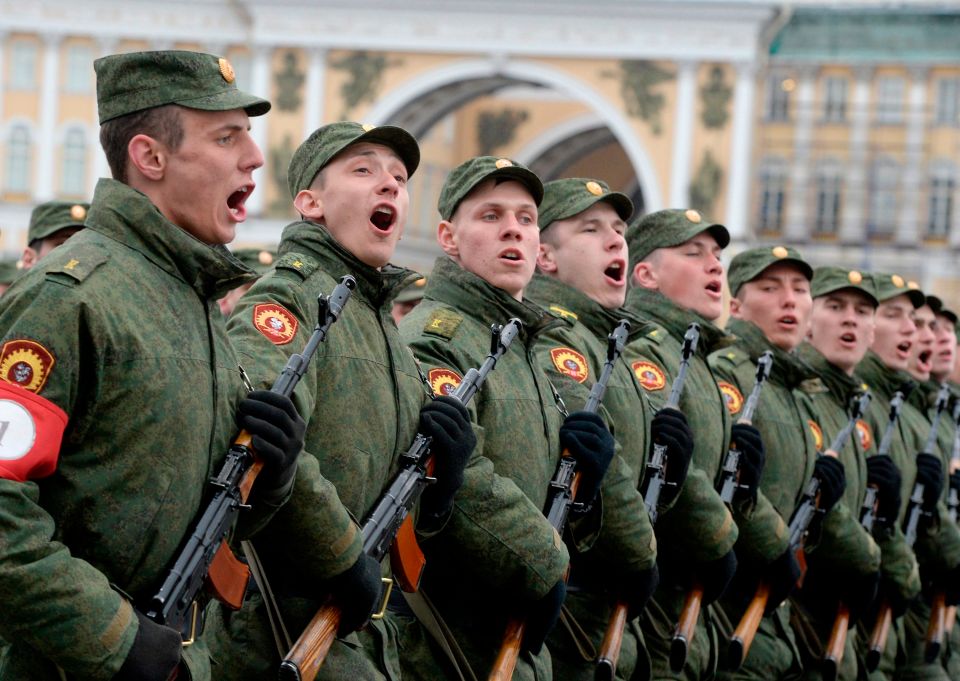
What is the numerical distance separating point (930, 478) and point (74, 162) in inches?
1412

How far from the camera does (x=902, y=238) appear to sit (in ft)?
151

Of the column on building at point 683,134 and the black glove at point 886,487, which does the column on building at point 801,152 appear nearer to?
the column on building at point 683,134

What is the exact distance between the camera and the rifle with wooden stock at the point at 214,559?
368 centimetres

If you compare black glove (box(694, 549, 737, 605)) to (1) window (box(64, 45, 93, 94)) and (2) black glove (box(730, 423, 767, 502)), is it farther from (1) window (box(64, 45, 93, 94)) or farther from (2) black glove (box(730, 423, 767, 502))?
(1) window (box(64, 45, 93, 94))

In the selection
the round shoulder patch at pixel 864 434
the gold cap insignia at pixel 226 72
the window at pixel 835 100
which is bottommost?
the round shoulder patch at pixel 864 434

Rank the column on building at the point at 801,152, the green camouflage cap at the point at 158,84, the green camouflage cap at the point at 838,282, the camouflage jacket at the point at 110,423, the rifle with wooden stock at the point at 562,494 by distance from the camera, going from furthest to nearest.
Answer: the column on building at the point at 801,152 < the green camouflage cap at the point at 838,282 < the rifle with wooden stock at the point at 562,494 < the green camouflage cap at the point at 158,84 < the camouflage jacket at the point at 110,423

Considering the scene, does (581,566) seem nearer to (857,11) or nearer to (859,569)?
(859,569)

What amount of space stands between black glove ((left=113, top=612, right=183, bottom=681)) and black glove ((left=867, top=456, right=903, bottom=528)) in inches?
216

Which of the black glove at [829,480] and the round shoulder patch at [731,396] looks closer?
the round shoulder patch at [731,396]

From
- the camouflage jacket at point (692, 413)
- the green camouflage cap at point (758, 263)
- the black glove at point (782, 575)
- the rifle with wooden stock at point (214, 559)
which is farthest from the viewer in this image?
the green camouflage cap at point (758, 263)

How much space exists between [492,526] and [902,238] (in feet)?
138

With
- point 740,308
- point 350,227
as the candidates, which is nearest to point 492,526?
point 350,227

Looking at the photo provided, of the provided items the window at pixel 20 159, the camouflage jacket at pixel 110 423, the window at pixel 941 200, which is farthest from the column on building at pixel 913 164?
the camouflage jacket at pixel 110 423

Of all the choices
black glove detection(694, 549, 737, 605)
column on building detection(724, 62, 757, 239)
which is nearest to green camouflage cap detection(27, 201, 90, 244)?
black glove detection(694, 549, 737, 605)
